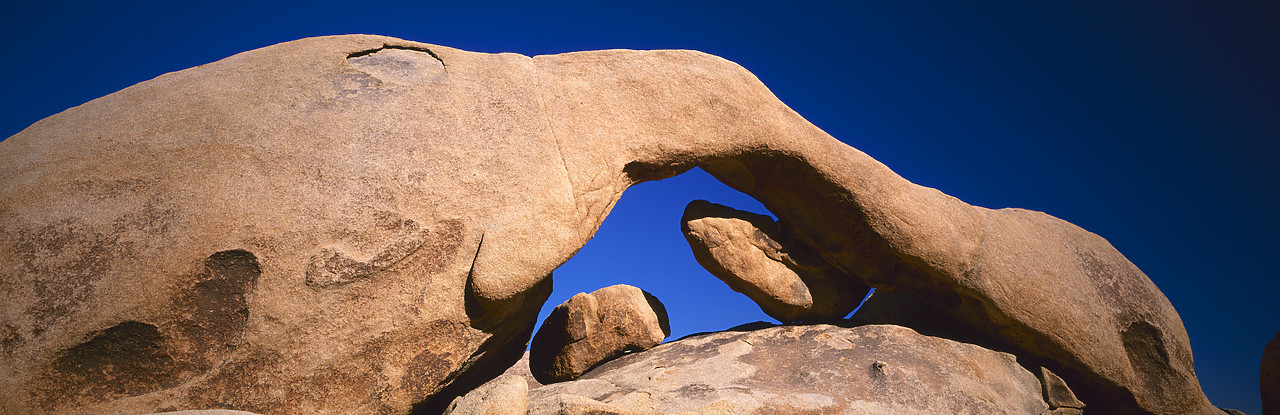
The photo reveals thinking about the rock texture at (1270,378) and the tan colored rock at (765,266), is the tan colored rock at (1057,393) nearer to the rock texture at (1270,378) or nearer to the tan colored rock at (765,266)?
the tan colored rock at (765,266)

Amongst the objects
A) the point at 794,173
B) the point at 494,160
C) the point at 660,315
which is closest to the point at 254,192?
the point at 494,160

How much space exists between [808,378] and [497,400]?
1.79 meters

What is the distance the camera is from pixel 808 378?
12.5 ft

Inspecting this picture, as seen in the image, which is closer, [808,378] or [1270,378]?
[808,378]

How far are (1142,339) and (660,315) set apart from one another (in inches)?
127

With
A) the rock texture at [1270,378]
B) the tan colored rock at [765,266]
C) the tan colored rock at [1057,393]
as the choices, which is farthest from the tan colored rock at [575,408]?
the rock texture at [1270,378]

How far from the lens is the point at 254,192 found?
9.72 ft

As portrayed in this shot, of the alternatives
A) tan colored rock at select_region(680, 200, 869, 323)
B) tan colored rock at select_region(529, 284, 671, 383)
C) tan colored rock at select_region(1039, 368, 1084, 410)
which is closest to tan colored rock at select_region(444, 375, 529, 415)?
tan colored rock at select_region(529, 284, 671, 383)

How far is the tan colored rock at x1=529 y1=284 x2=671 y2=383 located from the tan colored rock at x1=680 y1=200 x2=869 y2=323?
54 cm

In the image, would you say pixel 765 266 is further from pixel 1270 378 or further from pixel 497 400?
pixel 1270 378

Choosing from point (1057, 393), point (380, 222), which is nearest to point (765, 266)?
point (1057, 393)

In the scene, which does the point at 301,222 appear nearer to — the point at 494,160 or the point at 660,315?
the point at 494,160

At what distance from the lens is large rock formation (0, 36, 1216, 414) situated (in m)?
2.79

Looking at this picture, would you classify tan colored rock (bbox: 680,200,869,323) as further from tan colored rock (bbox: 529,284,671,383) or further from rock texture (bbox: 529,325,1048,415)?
tan colored rock (bbox: 529,284,671,383)
